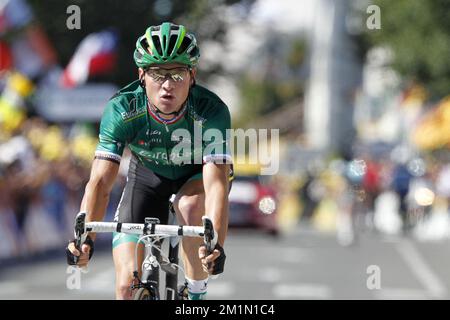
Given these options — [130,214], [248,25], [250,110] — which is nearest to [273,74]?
[250,110]

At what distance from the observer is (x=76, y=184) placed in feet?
73.1

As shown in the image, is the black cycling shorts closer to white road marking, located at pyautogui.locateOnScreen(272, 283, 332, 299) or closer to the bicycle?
the bicycle

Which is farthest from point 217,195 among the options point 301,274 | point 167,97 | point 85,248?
point 301,274

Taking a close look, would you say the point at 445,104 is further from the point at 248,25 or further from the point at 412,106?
the point at 412,106

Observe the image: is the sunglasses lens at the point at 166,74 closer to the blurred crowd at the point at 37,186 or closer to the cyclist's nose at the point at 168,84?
the cyclist's nose at the point at 168,84

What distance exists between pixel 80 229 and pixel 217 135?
0.80m

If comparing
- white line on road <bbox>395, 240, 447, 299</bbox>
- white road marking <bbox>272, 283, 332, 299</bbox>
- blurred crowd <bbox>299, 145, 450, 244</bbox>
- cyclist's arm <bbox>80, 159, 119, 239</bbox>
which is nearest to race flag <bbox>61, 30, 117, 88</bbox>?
white road marking <bbox>272, 283, 332, 299</bbox>

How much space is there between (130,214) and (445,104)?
114ft

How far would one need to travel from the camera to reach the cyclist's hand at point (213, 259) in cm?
533

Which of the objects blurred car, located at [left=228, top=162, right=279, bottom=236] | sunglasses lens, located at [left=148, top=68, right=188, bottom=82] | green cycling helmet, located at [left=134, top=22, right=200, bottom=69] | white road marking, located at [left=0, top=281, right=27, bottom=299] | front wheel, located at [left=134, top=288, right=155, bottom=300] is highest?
blurred car, located at [left=228, top=162, right=279, bottom=236]

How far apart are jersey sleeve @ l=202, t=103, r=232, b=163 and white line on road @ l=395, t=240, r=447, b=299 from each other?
1067 centimetres

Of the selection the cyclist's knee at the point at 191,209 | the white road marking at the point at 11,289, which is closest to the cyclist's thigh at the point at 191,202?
the cyclist's knee at the point at 191,209

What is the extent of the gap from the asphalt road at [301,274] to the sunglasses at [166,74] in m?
6.23

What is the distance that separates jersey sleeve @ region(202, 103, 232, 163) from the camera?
565 cm
